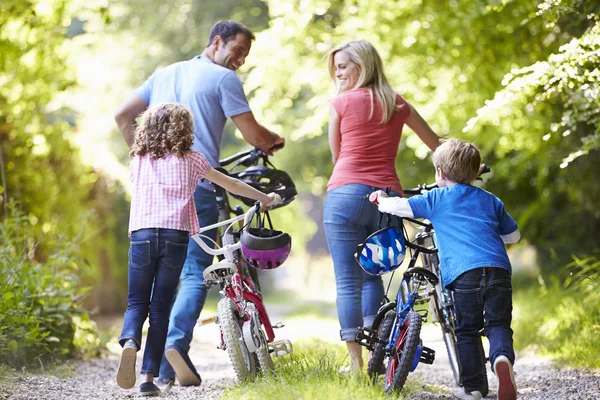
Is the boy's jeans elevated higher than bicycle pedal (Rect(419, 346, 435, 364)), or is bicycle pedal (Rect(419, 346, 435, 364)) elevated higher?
the boy's jeans

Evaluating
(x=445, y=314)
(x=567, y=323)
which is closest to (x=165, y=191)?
(x=445, y=314)

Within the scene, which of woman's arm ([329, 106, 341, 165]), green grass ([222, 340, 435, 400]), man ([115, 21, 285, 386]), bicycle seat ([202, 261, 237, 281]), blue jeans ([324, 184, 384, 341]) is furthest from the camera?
man ([115, 21, 285, 386])

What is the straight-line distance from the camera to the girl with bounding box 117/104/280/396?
4.25 metres

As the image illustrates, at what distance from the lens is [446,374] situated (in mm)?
5758

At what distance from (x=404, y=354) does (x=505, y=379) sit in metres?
0.46

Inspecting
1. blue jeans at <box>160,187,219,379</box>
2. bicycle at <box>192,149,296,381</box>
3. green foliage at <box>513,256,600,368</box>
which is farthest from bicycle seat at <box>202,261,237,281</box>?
green foliage at <box>513,256,600,368</box>

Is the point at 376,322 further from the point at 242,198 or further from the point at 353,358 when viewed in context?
the point at 242,198

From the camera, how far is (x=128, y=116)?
16.7 ft

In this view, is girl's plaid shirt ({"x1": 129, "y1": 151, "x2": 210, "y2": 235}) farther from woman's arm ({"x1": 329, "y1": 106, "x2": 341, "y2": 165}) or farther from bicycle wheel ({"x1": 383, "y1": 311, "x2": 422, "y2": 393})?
bicycle wheel ({"x1": 383, "y1": 311, "x2": 422, "y2": 393})

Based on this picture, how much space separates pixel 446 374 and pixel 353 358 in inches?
57.5

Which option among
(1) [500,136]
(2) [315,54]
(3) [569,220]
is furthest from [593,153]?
(2) [315,54]

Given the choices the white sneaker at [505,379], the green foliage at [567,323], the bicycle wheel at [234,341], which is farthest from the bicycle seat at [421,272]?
the green foliage at [567,323]

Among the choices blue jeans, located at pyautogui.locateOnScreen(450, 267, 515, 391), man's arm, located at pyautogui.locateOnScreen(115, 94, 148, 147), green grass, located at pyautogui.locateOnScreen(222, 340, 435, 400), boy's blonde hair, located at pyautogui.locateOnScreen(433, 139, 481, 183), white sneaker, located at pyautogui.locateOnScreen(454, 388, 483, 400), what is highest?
man's arm, located at pyautogui.locateOnScreen(115, 94, 148, 147)

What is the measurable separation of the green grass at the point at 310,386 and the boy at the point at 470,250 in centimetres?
44
